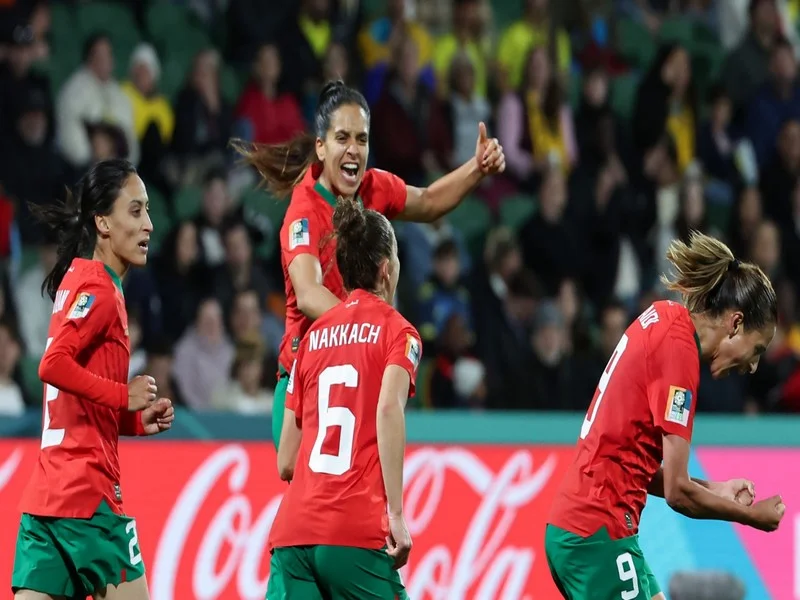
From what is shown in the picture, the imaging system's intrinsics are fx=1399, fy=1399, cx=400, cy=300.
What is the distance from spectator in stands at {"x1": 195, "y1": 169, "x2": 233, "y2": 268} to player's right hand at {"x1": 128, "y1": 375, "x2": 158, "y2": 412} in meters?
4.66

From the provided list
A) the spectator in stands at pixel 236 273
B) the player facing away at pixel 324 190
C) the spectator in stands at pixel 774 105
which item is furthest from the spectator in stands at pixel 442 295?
the player facing away at pixel 324 190

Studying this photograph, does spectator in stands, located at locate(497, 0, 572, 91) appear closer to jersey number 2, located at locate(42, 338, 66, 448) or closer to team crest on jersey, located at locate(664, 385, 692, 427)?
jersey number 2, located at locate(42, 338, 66, 448)

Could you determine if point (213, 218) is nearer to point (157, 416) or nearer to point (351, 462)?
point (157, 416)

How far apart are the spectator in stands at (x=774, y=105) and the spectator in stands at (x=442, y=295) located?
358 cm

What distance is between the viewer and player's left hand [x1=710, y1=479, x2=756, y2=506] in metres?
4.65

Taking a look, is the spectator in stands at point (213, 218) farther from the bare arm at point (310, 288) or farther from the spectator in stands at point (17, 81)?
the bare arm at point (310, 288)

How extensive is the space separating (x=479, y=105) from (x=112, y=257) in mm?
6774

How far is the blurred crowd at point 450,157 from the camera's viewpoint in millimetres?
9602

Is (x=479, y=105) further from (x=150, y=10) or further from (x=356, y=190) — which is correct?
(x=356, y=190)

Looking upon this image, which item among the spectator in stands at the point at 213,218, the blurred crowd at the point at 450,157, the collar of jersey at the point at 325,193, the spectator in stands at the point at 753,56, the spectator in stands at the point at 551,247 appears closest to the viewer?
the collar of jersey at the point at 325,193

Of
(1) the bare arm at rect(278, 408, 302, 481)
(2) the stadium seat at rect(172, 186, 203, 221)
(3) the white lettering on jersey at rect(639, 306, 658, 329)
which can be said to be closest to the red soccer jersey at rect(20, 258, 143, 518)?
(1) the bare arm at rect(278, 408, 302, 481)

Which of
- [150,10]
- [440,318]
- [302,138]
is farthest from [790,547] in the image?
[150,10]

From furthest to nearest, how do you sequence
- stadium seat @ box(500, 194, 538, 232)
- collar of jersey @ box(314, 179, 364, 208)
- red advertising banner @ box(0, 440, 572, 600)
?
stadium seat @ box(500, 194, 538, 232) < red advertising banner @ box(0, 440, 572, 600) < collar of jersey @ box(314, 179, 364, 208)

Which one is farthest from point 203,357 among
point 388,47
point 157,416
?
point 157,416
